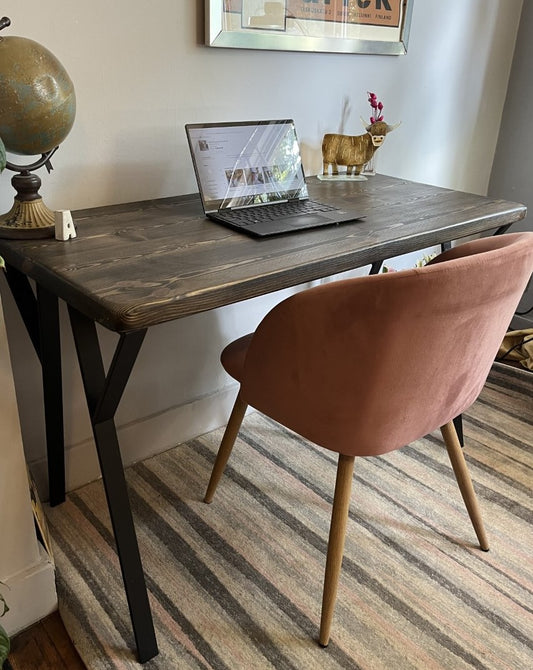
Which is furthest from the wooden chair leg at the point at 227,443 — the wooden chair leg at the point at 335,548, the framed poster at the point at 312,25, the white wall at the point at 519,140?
the white wall at the point at 519,140

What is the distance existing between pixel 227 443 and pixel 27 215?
74cm

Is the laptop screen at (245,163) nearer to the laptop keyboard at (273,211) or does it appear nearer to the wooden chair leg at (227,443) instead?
the laptop keyboard at (273,211)

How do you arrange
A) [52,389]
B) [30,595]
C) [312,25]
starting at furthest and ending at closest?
[312,25] < [52,389] < [30,595]

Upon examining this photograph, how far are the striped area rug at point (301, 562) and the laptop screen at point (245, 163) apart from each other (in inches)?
31.5

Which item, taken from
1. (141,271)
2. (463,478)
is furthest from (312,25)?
(463,478)

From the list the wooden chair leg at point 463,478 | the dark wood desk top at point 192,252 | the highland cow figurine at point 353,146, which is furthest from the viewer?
the highland cow figurine at point 353,146

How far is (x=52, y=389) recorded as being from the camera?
1438 millimetres

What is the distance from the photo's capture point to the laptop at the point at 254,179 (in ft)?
4.54

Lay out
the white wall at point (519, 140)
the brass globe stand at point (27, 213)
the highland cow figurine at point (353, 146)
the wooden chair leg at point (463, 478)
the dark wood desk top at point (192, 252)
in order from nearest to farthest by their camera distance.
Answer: the dark wood desk top at point (192, 252)
the brass globe stand at point (27, 213)
the wooden chair leg at point (463, 478)
the highland cow figurine at point (353, 146)
the white wall at point (519, 140)

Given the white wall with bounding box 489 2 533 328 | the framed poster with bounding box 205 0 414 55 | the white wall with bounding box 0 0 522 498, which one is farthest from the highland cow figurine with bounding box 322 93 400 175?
the white wall with bounding box 489 2 533 328

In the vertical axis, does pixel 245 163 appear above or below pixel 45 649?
above

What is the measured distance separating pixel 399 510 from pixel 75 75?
1344 mm

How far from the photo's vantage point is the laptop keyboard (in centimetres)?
138

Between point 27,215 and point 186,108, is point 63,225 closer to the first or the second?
point 27,215
